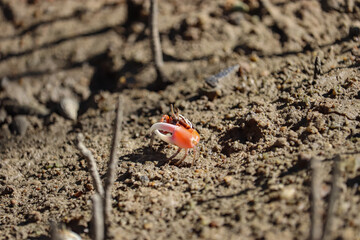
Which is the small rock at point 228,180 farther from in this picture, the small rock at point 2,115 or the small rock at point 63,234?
the small rock at point 2,115

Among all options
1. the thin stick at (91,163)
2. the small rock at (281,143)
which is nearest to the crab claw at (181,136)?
the small rock at (281,143)

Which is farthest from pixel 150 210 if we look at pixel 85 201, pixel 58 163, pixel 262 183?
pixel 58 163

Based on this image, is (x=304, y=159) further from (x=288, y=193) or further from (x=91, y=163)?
(x=91, y=163)

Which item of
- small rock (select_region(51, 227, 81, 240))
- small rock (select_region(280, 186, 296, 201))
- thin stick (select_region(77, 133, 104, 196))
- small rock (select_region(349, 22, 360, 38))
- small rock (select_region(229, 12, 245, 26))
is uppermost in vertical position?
small rock (select_region(229, 12, 245, 26))

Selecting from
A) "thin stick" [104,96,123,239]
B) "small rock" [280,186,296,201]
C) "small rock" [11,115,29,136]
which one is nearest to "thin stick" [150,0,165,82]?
"small rock" [11,115,29,136]

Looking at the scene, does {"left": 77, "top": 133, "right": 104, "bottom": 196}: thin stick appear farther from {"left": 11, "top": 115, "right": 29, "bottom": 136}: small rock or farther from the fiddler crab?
{"left": 11, "top": 115, "right": 29, "bottom": 136}: small rock

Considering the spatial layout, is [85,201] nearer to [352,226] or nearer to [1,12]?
[352,226]

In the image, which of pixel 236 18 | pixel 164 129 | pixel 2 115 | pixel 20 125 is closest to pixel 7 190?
pixel 20 125
